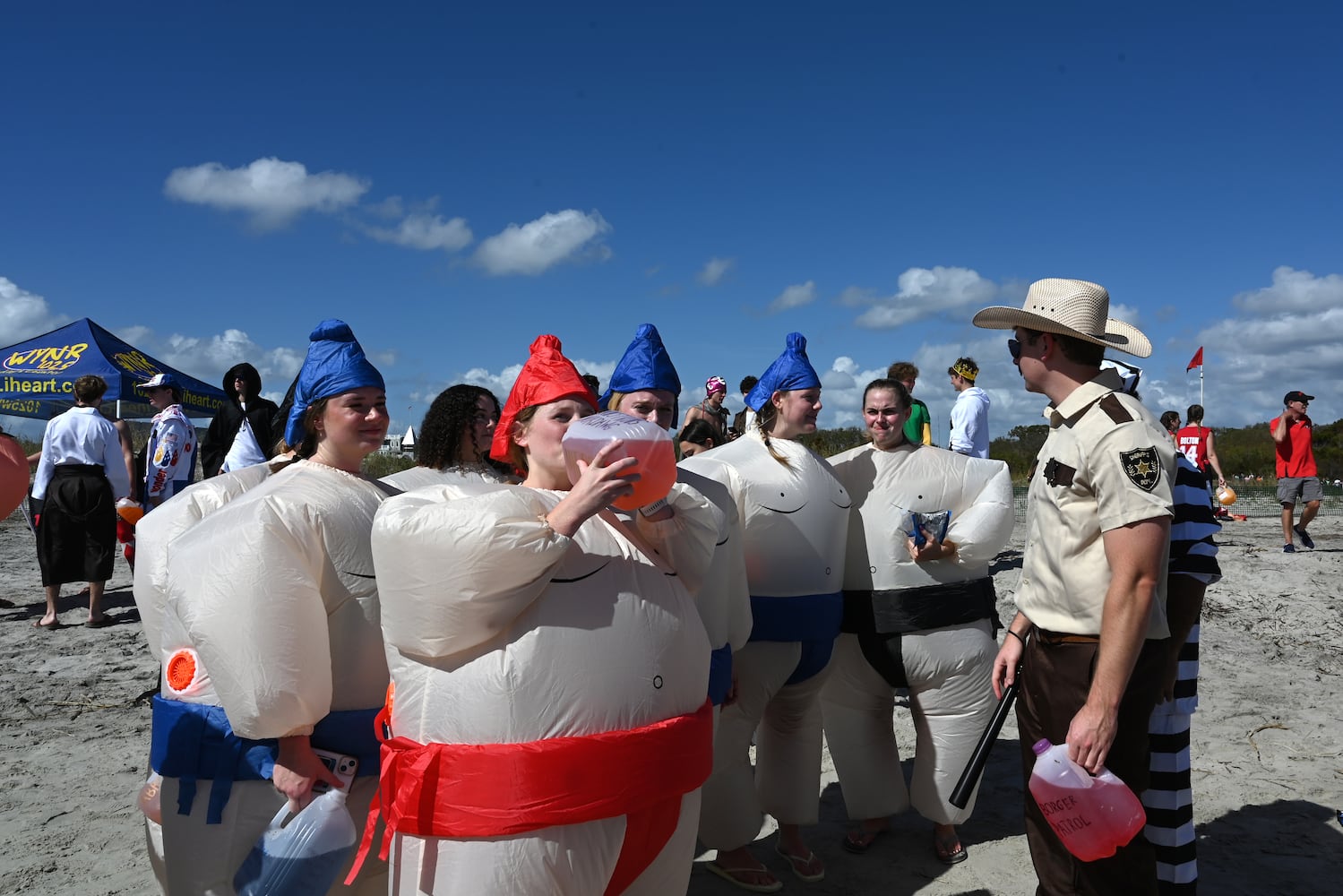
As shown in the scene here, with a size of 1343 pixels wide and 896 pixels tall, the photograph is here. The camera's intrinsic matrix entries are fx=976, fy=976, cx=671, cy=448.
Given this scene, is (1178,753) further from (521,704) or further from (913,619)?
(521,704)

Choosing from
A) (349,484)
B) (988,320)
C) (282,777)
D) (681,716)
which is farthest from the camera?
(988,320)

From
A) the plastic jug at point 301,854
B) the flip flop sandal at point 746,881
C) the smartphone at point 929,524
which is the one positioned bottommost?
the flip flop sandal at point 746,881

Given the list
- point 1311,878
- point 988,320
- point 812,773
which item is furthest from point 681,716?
point 1311,878

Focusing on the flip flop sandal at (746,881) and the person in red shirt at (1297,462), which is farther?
the person in red shirt at (1297,462)

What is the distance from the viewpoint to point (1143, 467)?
2.40 meters

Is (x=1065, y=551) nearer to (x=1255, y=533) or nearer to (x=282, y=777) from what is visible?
(x=282, y=777)

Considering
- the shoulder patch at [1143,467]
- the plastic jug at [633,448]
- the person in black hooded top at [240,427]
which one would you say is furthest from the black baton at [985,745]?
the person in black hooded top at [240,427]

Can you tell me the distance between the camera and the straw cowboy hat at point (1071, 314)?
2715 mm

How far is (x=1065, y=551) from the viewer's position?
2580 millimetres

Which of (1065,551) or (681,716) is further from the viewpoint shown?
(1065,551)

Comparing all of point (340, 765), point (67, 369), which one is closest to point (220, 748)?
point (340, 765)

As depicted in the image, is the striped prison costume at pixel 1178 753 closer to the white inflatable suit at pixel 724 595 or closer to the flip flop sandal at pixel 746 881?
the white inflatable suit at pixel 724 595

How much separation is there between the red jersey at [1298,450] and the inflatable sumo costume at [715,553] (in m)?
9.38

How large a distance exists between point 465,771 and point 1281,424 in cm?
1120
